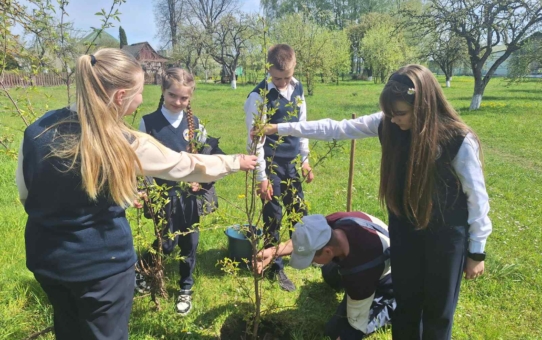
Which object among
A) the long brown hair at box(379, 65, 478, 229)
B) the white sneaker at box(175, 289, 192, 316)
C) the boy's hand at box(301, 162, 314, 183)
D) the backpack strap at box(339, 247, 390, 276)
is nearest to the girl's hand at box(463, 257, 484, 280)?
the long brown hair at box(379, 65, 478, 229)

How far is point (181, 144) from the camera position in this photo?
109 inches

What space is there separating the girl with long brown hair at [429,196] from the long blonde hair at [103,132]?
90 centimetres

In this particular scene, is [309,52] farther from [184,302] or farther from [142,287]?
[184,302]

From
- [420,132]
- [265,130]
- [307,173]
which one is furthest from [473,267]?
[265,130]

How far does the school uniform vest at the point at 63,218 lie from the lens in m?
1.50

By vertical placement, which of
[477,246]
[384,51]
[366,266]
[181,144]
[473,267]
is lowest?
[366,266]

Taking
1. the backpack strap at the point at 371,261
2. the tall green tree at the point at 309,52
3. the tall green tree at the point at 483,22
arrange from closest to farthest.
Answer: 1. the backpack strap at the point at 371,261
2. the tall green tree at the point at 483,22
3. the tall green tree at the point at 309,52

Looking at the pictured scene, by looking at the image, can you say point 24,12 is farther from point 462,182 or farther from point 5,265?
point 462,182

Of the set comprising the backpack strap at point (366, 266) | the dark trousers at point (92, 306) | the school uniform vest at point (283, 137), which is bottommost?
the backpack strap at point (366, 266)

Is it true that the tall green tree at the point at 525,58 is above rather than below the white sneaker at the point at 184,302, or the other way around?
above

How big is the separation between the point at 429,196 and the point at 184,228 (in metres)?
1.83

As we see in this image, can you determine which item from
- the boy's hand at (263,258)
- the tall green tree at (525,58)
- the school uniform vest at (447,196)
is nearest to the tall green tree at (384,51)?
the tall green tree at (525,58)

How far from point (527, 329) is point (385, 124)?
78.7 inches

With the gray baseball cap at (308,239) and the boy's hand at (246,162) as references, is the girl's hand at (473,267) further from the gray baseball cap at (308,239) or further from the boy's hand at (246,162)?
the boy's hand at (246,162)
